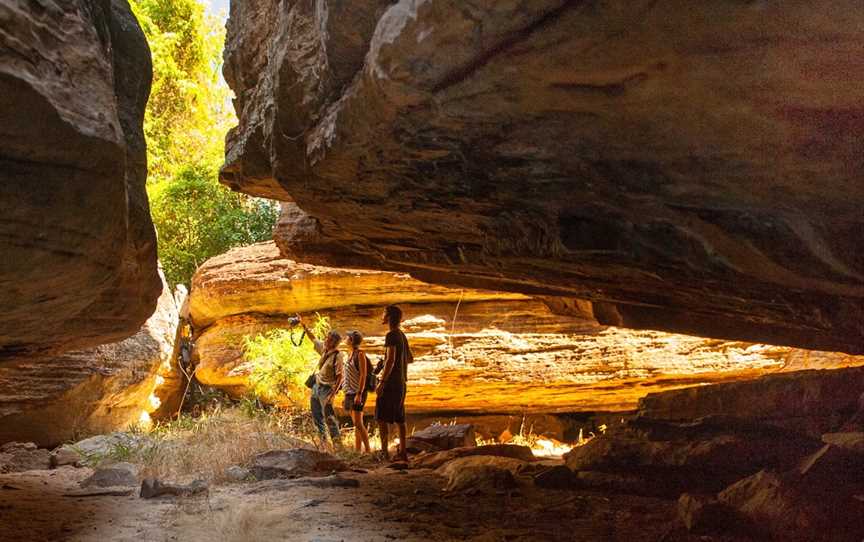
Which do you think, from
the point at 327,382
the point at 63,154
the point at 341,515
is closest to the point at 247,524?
the point at 341,515

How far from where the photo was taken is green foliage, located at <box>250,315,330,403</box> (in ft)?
38.2

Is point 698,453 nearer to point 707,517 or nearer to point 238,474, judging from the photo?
point 707,517

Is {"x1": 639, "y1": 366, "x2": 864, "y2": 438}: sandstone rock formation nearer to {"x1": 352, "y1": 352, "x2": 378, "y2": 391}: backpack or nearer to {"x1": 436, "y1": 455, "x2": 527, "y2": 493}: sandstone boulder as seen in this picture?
{"x1": 436, "y1": 455, "x2": 527, "y2": 493}: sandstone boulder

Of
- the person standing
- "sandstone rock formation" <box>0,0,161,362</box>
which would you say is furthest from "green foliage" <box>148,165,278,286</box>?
"sandstone rock formation" <box>0,0,161,362</box>

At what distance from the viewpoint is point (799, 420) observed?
17.7 ft

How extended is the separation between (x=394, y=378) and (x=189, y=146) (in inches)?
548

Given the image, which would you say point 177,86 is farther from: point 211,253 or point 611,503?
point 611,503

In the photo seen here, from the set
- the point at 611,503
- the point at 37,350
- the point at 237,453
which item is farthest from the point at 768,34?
the point at 237,453

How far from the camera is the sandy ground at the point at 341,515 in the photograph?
438 centimetres

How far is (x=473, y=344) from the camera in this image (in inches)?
472

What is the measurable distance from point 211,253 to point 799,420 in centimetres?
1461

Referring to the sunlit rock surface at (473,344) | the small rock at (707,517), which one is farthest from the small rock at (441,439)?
the small rock at (707,517)

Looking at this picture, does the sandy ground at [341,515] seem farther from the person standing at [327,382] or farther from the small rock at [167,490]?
the person standing at [327,382]

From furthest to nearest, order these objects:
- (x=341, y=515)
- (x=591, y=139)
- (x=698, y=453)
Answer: (x=698, y=453) → (x=341, y=515) → (x=591, y=139)
